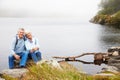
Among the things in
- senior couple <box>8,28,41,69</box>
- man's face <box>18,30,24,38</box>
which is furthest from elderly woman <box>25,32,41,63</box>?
man's face <box>18,30,24,38</box>

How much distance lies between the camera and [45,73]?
43.2 ft

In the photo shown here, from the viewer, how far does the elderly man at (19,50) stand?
20641mm

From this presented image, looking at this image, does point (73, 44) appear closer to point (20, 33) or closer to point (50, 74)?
point (20, 33)

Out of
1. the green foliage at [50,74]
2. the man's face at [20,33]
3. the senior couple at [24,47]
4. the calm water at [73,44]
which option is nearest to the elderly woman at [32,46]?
the senior couple at [24,47]

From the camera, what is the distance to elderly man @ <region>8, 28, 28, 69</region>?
67.7ft

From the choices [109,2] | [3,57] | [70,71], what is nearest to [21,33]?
[70,71]

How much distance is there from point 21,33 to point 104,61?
15.2 meters

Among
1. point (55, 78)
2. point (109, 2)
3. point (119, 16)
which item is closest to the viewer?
point (55, 78)

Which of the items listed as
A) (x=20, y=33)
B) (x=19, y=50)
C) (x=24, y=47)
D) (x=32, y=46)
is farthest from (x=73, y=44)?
(x=20, y=33)

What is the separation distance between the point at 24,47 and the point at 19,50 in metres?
0.30

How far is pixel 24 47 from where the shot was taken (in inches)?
833

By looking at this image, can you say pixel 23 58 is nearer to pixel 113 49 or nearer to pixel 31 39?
pixel 31 39

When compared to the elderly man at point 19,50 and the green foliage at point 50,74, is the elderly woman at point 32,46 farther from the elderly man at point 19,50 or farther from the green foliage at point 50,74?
the green foliage at point 50,74

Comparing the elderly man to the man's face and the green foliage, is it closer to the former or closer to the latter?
the man's face
